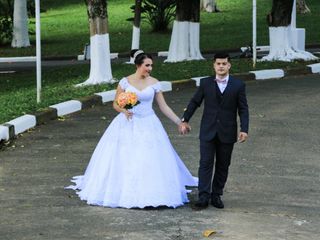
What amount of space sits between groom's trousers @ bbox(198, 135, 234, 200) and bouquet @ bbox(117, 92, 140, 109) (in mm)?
704

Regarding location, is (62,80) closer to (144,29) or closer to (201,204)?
(201,204)

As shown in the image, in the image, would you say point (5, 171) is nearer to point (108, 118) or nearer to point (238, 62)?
point (108, 118)

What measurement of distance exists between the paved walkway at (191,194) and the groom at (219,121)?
25cm

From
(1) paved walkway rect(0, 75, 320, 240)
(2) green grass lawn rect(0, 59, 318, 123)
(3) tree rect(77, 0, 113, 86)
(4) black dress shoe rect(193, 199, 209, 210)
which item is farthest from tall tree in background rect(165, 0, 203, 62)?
(4) black dress shoe rect(193, 199, 209, 210)

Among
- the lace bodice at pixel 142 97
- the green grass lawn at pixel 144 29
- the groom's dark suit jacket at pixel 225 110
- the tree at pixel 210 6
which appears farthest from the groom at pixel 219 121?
the tree at pixel 210 6

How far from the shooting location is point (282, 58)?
17562 mm

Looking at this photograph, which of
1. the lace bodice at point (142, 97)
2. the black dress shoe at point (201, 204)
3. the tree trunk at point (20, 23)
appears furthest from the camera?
the tree trunk at point (20, 23)

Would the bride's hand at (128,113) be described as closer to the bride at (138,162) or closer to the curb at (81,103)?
the bride at (138,162)

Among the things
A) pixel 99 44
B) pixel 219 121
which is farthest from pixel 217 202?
pixel 99 44

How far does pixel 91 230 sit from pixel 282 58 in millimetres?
12214

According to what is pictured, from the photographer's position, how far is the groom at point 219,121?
6.59 m

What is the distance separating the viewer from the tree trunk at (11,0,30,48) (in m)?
25.4

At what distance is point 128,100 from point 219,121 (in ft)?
2.76

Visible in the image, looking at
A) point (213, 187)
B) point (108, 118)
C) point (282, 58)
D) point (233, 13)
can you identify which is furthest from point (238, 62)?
point (233, 13)
